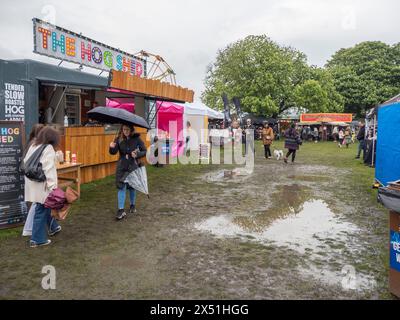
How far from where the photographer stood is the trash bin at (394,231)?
11.3 feet

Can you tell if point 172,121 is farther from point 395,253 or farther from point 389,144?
point 395,253

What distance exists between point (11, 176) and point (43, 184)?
1.21m

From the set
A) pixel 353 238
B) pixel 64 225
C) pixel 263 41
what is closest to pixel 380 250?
pixel 353 238

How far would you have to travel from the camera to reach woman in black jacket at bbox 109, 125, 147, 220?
21.0ft

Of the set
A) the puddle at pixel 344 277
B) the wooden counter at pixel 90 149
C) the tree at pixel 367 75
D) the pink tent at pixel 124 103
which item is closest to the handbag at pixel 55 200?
the puddle at pixel 344 277

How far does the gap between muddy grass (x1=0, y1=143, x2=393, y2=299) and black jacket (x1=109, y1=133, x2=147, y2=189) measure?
2.56ft

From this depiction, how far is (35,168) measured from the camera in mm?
4840

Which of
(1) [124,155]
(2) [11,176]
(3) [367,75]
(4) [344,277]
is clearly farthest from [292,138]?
(3) [367,75]

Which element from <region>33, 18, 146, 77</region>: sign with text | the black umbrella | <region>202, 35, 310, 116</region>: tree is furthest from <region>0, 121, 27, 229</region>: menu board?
<region>202, 35, 310, 116</region>: tree

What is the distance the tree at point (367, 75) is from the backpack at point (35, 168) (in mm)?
40933

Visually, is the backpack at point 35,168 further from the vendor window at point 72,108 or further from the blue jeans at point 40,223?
the vendor window at point 72,108

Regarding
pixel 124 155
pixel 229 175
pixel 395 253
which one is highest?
pixel 124 155
